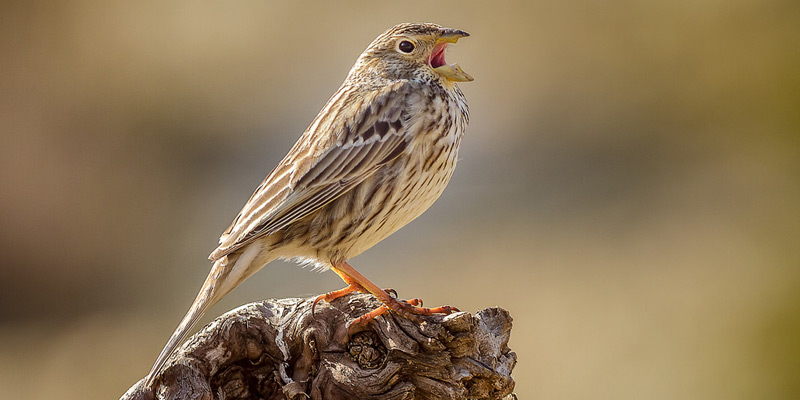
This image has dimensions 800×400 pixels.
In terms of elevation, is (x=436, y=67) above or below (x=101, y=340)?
above

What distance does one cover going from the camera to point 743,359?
23.1ft

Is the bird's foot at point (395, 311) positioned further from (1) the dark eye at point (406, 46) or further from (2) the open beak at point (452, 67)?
(1) the dark eye at point (406, 46)

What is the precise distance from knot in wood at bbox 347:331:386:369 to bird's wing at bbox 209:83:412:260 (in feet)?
2.07

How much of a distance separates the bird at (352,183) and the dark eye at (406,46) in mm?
109

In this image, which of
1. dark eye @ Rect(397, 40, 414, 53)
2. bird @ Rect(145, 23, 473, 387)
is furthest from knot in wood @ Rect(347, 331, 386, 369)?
dark eye @ Rect(397, 40, 414, 53)

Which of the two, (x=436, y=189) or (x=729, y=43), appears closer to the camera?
(x=436, y=189)

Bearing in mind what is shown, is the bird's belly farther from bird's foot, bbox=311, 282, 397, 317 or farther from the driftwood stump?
the driftwood stump

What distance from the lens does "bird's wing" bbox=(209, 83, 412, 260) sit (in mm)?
3934

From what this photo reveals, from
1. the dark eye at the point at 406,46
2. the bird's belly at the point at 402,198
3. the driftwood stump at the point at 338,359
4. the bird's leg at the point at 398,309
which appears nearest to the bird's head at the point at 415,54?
the dark eye at the point at 406,46

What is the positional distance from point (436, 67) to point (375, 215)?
91cm

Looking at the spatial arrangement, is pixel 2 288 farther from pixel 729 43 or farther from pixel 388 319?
pixel 729 43

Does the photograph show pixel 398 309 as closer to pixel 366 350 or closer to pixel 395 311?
pixel 395 311

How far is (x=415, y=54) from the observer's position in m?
4.42

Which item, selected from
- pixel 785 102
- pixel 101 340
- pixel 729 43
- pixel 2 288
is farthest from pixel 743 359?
pixel 2 288
